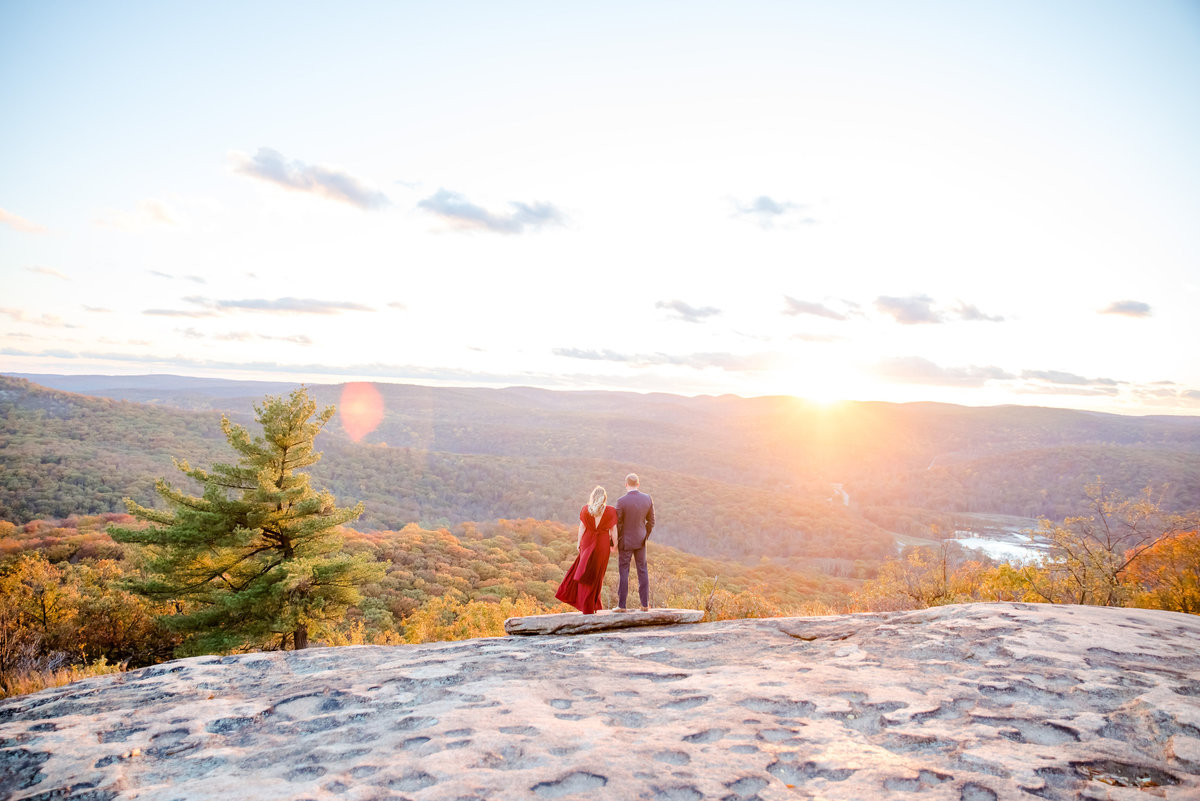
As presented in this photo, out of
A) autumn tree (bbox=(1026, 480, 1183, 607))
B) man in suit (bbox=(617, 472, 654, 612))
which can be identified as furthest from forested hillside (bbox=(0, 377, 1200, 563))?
autumn tree (bbox=(1026, 480, 1183, 607))

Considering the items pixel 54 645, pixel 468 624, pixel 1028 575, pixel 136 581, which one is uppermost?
pixel 1028 575

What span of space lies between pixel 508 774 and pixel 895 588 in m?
15.6

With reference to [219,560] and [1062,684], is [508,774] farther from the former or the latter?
[219,560]

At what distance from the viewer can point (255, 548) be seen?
15.3 metres

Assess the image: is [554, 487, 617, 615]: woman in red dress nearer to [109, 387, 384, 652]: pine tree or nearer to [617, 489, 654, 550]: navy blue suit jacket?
[617, 489, 654, 550]: navy blue suit jacket

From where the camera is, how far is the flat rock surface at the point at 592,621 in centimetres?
823

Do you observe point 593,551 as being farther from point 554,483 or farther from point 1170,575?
point 554,483

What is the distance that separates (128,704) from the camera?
5062mm

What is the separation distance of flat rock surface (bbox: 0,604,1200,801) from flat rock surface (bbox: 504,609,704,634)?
138 cm

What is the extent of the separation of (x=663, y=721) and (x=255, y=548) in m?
15.2

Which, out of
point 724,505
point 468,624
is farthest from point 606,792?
point 724,505

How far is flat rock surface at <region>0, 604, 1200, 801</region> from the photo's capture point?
3.45m

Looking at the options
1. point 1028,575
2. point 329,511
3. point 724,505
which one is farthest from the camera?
point 724,505

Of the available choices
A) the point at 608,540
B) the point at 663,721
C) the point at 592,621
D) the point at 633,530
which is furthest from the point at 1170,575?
the point at 663,721
